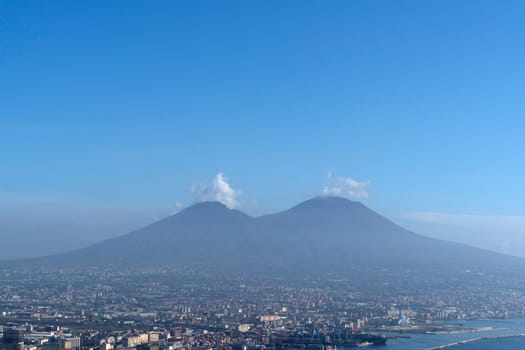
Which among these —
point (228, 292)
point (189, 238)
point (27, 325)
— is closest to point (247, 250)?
point (189, 238)

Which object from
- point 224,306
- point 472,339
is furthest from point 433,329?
point 224,306

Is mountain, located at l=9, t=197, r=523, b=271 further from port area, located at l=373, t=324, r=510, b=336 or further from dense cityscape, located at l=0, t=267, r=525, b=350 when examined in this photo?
port area, located at l=373, t=324, r=510, b=336

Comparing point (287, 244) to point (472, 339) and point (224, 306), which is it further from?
point (472, 339)

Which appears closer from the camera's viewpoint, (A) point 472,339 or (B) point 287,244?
(A) point 472,339

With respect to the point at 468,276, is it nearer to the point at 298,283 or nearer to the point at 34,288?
the point at 298,283

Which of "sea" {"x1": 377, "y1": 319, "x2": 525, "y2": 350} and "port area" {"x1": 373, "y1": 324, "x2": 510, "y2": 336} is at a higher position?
"port area" {"x1": 373, "y1": 324, "x2": 510, "y2": 336}

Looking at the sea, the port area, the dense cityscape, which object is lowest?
the sea

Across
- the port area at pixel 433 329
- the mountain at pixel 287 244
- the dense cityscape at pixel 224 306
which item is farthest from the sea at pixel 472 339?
the mountain at pixel 287 244

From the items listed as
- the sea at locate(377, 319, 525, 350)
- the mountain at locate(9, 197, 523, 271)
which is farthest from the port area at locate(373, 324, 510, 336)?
the mountain at locate(9, 197, 523, 271)
